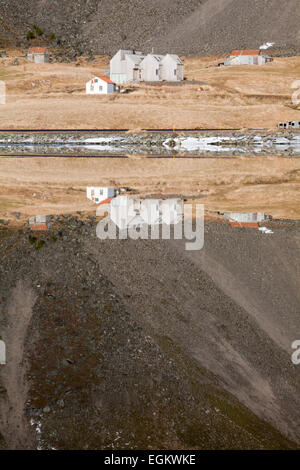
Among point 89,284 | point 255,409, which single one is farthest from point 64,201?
point 255,409

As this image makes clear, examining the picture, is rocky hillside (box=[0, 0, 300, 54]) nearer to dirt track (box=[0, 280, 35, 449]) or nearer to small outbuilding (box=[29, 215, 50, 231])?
small outbuilding (box=[29, 215, 50, 231])

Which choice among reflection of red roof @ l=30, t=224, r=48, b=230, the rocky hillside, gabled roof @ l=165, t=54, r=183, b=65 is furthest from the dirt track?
the rocky hillside

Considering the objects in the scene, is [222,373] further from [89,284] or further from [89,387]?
[89,284]

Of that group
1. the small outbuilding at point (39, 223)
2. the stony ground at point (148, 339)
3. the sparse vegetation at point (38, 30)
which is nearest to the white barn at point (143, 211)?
the stony ground at point (148, 339)

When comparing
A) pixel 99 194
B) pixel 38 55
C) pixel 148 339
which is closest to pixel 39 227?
pixel 99 194

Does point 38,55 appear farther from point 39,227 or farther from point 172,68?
point 39,227
